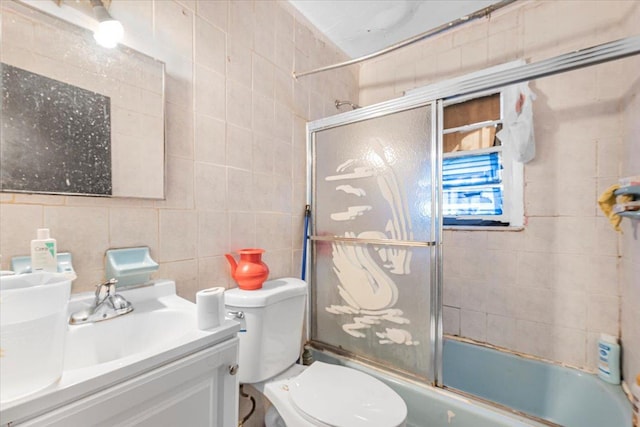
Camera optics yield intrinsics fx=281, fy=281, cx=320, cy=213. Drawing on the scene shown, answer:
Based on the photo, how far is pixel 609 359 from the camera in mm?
1416

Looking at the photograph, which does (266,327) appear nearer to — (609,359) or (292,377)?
(292,377)

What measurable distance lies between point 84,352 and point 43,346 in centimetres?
34

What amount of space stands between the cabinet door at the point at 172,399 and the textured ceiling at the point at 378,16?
72.5 inches

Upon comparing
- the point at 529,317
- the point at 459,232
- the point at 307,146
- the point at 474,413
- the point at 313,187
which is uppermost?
the point at 307,146

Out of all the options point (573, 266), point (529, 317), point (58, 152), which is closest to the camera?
point (58, 152)

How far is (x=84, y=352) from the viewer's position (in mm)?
772

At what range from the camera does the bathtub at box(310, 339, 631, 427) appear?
1.21m

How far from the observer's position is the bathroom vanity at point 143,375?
52 cm

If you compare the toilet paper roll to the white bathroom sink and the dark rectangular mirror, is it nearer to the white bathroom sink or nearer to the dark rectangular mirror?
the white bathroom sink

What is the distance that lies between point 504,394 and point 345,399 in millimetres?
1221

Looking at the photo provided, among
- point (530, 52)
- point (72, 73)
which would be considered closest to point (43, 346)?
point (72, 73)

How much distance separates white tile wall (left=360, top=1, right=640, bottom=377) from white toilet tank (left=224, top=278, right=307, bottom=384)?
121cm

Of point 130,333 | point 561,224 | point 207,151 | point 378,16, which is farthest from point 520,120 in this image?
point 130,333

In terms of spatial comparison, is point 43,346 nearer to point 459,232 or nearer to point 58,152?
point 58,152
